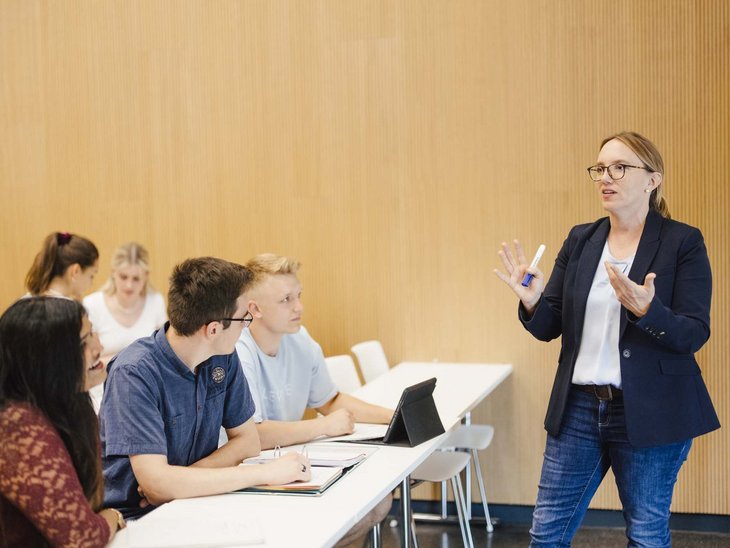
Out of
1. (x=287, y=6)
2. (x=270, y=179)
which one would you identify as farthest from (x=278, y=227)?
(x=287, y=6)

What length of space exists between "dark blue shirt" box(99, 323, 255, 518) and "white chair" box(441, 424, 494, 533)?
181cm

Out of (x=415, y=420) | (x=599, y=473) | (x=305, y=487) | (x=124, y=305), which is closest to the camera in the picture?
(x=305, y=487)

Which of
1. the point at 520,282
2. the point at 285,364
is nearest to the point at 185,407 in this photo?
the point at 285,364

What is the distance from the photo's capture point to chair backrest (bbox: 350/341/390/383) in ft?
15.0

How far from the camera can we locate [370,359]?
15.2 feet

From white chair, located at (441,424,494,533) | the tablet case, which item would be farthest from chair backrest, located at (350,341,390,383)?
the tablet case

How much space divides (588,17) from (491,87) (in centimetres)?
62

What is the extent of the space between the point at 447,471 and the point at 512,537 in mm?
988

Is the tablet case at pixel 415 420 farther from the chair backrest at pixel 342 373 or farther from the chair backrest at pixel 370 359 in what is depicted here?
the chair backrest at pixel 370 359

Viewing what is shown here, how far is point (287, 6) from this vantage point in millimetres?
4977

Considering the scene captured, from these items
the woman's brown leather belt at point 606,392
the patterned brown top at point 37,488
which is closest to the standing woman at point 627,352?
the woman's brown leather belt at point 606,392

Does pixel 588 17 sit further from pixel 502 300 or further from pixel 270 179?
pixel 270 179

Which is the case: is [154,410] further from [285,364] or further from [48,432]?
[285,364]

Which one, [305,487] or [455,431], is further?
[455,431]
